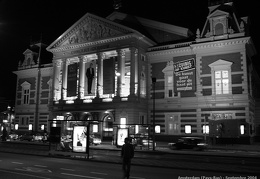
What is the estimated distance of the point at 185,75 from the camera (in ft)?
136

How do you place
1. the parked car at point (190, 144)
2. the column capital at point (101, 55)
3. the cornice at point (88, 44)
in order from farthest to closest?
the column capital at point (101, 55)
the cornice at point (88, 44)
the parked car at point (190, 144)

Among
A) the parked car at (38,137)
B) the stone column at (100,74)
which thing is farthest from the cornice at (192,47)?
the parked car at (38,137)

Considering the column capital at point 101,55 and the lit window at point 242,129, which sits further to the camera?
the column capital at point 101,55

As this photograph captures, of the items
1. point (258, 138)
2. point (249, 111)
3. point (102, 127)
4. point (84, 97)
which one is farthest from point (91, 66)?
point (258, 138)

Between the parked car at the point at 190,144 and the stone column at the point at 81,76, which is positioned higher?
the stone column at the point at 81,76

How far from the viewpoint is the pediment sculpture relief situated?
4616 cm

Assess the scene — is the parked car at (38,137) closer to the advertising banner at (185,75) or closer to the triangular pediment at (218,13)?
the advertising banner at (185,75)

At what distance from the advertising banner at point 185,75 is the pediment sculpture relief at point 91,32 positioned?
11293 millimetres

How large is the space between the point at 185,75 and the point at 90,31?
59.5 feet

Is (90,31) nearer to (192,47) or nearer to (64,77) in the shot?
(64,77)

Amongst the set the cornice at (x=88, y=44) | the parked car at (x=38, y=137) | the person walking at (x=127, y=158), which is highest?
the cornice at (x=88, y=44)

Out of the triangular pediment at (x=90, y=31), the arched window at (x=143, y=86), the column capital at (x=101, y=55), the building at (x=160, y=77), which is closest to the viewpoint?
the building at (x=160, y=77)

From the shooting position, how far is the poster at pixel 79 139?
73.5 ft

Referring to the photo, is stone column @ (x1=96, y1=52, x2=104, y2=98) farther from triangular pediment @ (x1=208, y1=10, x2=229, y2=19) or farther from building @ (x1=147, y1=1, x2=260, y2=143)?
triangular pediment @ (x1=208, y1=10, x2=229, y2=19)
